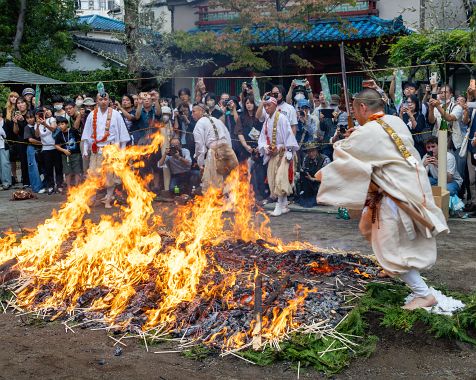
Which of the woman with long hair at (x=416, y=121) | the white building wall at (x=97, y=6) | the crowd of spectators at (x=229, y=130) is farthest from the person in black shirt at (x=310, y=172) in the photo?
the white building wall at (x=97, y=6)

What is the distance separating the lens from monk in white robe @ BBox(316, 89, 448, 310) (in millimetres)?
5594

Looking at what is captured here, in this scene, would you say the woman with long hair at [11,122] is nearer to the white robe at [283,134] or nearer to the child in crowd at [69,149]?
the child in crowd at [69,149]

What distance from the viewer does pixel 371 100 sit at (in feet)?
19.6

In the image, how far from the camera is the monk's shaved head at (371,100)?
597cm

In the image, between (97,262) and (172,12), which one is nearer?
(97,262)

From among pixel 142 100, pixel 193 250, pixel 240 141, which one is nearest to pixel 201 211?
pixel 193 250

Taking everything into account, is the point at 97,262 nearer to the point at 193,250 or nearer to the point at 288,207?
the point at 193,250

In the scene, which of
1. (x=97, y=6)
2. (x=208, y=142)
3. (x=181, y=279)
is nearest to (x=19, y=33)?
(x=208, y=142)

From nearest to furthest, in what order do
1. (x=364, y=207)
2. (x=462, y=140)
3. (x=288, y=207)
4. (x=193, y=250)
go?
(x=364, y=207) → (x=193, y=250) → (x=462, y=140) → (x=288, y=207)

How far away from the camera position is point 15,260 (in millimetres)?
7227

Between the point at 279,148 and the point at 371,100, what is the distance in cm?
535

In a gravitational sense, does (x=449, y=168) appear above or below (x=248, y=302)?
above

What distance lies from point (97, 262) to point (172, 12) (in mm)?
17322

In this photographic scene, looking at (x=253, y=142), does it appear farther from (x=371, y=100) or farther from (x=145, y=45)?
(x=371, y=100)
